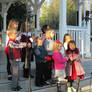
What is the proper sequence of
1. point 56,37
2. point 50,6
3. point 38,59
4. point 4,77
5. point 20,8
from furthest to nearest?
1. point 50,6
2. point 20,8
3. point 56,37
4. point 4,77
5. point 38,59

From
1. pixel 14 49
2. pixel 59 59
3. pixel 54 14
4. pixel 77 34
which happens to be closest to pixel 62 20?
pixel 77 34

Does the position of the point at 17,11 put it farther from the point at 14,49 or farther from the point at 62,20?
the point at 14,49

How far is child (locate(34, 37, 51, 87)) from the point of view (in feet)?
17.8

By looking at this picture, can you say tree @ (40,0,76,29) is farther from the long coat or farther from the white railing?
the long coat

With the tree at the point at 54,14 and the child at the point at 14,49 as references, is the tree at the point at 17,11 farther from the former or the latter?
the child at the point at 14,49

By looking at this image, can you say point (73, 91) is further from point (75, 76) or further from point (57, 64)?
point (57, 64)

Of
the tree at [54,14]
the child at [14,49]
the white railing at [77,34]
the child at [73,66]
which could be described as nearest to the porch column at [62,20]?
the white railing at [77,34]

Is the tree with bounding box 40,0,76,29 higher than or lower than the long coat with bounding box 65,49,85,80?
higher

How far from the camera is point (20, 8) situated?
Result: 20.4m

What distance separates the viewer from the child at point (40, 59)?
17.8ft

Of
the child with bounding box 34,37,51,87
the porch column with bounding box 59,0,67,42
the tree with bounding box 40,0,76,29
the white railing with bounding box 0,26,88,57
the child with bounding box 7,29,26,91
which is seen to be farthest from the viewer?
the tree with bounding box 40,0,76,29

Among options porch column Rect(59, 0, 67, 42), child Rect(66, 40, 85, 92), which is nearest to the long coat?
child Rect(66, 40, 85, 92)

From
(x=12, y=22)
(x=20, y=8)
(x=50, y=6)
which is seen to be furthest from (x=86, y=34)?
(x=50, y=6)

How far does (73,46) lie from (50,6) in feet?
123
